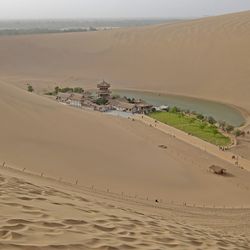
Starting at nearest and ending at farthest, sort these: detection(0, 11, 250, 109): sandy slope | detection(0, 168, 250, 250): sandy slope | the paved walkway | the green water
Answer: detection(0, 168, 250, 250): sandy slope, the paved walkway, the green water, detection(0, 11, 250, 109): sandy slope

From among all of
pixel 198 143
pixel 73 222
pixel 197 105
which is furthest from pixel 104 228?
pixel 197 105

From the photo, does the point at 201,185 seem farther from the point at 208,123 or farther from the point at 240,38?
the point at 240,38

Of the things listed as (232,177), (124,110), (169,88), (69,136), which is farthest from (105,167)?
(169,88)

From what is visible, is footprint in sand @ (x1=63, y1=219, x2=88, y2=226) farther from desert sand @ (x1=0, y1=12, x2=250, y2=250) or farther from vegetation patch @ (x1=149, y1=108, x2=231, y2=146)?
vegetation patch @ (x1=149, y1=108, x2=231, y2=146)

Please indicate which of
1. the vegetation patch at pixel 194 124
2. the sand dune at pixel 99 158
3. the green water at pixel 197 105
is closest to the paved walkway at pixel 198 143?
the vegetation patch at pixel 194 124

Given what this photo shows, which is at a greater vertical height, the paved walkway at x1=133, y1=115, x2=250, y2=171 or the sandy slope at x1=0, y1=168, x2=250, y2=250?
the paved walkway at x1=133, y1=115, x2=250, y2=171

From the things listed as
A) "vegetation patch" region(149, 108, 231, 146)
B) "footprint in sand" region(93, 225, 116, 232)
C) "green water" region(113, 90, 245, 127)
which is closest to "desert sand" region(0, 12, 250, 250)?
"footprint in sand" region(93, 225, 116, 232)

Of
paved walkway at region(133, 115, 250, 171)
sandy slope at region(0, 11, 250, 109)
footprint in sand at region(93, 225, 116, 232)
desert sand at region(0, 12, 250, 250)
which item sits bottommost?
footprint in sand at region(93, 225, 116, 232)

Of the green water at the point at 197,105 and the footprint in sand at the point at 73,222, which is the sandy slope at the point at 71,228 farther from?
the green water at the point at 197,105
